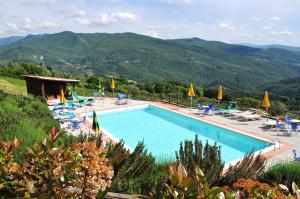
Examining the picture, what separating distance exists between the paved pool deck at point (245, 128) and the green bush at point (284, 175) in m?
3.71

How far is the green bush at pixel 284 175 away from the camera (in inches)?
204

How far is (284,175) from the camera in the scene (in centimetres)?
538

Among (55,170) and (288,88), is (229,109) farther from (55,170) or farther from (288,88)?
(288,88)

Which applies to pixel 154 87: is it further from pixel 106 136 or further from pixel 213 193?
pixel 213 193

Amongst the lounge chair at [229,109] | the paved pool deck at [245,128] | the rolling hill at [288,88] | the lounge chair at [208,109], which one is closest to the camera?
the paved pool deck at [245,128]

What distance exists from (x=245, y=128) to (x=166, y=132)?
367 cm

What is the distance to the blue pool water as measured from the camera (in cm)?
1227

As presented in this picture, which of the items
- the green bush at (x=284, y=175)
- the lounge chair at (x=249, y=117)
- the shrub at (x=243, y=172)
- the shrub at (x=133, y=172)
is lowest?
the lounge chair at (x=249, y=117)

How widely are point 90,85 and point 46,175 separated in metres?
29.0

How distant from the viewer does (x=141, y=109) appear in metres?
20.3

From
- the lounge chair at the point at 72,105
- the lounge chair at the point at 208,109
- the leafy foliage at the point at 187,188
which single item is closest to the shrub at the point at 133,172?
the leafy foliage at the point at 187,188

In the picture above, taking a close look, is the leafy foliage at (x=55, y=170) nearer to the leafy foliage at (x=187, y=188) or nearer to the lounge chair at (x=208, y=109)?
the leafy foliage at (x=187, y=188)

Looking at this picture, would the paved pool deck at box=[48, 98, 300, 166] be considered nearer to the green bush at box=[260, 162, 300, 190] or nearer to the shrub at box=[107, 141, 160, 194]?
the green bush at box=[260, 162, 300, 190]

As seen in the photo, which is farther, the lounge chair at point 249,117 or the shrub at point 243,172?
the lounge chair at point 249,117
